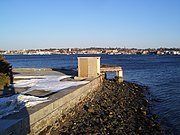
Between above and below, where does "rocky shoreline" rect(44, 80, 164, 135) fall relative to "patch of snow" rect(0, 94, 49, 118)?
below

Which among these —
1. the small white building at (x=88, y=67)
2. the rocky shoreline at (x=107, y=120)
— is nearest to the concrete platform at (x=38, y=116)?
the rocky shoreline at (x=107, y=120)

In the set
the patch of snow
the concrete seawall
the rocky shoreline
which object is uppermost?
the patch of snow

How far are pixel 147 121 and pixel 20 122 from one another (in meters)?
8.73

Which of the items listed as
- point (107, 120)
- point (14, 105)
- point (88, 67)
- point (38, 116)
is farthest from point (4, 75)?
point (38, 116)

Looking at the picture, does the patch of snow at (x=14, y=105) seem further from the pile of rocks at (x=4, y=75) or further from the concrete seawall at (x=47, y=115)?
the pile of rocks at (x=4, y=75)

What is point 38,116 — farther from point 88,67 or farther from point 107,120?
point 88,67

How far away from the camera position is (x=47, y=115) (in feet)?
35.0

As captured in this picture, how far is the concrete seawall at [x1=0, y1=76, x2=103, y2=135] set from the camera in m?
8.05

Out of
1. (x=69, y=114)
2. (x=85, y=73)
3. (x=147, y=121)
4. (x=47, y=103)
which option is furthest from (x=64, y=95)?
(x=85, y=73)

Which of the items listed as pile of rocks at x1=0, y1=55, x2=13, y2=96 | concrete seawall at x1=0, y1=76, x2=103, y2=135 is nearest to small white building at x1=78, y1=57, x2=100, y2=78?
pile of rocks at x1=0, y1=55, x2=13, y2=96

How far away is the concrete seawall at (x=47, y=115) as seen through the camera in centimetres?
805

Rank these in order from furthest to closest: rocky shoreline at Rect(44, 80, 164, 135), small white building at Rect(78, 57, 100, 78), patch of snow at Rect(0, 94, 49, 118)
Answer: small white building at Rect(78, 57, 100, 78), rocky shoreline at Rect(44, 80, 164, 135), patch of snow at Rect(0, 94, 49, 118)

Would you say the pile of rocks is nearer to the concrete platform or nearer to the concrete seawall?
the concrete platform

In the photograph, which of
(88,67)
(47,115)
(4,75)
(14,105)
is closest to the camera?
(47,115)
